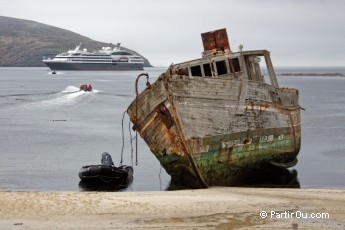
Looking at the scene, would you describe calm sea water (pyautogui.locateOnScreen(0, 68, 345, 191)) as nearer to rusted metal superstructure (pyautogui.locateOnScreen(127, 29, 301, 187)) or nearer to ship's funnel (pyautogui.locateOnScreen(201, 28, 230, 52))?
rusted metal superstructure (pyautogui.locateOnScreen(127, 29, 301, 187))

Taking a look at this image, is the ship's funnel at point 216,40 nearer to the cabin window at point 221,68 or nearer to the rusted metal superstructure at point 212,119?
the rusted metal superstructure at point 212,119

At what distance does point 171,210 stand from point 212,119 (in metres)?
5.87

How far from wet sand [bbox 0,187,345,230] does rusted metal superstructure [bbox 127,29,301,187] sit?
195 centimetres

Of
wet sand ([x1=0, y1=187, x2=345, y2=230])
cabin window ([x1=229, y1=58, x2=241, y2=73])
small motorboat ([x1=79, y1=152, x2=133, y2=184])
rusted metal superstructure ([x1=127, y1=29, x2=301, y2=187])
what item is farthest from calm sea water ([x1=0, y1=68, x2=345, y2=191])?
cabin window ([x1=229, y1=58, x2=241, y2=73])

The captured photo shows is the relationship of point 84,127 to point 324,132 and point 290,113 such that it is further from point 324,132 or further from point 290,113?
point 290,113

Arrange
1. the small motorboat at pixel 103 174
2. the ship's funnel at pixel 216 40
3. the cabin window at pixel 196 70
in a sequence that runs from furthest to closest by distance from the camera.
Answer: the ship's funnel at pixel 216 40 < the small motorboat at pixel 103 174 < the cabin window at pixel 196 70

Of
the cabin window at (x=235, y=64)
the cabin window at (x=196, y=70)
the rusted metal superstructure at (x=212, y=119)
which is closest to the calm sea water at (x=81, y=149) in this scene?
the rusted metal superstructure at (x=212, y=119)

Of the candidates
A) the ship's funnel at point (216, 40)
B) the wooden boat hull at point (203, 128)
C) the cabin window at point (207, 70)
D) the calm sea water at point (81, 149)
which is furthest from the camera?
the ship's funnel at point (216, 40)

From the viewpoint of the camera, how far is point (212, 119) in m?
21.3

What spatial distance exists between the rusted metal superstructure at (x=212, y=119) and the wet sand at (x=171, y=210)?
1.95m

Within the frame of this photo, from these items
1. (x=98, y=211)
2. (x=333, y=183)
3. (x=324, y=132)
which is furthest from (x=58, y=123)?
(x=98, y=211)

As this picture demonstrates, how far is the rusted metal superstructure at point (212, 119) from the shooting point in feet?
68.3

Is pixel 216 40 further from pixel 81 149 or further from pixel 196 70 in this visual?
pixel 81 149

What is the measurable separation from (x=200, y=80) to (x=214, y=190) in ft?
13.7
